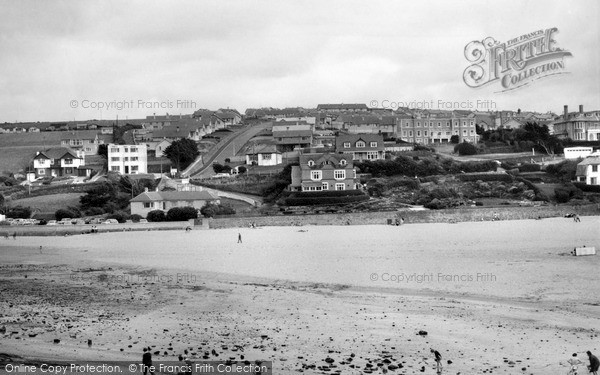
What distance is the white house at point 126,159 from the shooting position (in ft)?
244

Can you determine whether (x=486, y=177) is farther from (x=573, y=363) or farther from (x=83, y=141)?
(x=83, y=141)

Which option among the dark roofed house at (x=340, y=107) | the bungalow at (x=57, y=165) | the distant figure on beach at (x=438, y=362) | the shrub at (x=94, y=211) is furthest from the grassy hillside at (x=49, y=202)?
the dark roofed house at (x=340, y=107)

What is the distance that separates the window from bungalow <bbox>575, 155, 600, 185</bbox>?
2169cm

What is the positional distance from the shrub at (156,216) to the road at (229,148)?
57.3 feet

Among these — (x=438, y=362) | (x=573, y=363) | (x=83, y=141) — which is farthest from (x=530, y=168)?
(x=438, y=362)

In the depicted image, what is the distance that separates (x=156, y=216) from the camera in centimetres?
5297

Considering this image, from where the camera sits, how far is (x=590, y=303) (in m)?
21.5

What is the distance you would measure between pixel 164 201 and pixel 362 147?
25.5 m

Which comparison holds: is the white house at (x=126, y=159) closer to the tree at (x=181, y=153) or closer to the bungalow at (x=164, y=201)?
the tree at (x=181, y=153)

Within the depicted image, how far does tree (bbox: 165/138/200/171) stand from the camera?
7669 cm

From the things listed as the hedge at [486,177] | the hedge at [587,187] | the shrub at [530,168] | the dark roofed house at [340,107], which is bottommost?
the hedge at [587,187]

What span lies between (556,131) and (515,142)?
22.2m

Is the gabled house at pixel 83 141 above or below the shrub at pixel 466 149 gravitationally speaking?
above

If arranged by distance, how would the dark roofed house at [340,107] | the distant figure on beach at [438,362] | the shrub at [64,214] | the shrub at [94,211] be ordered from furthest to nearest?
1. the dark roofed house at [340,107]
2. the shrub at [94,211]
3. the shrub at [64,214]
4. the distant figure on beach at [438,362]
